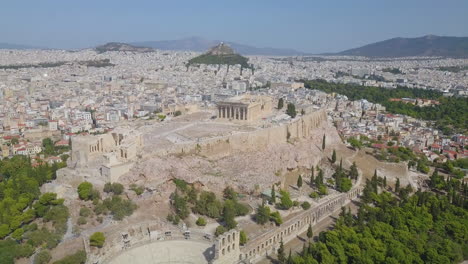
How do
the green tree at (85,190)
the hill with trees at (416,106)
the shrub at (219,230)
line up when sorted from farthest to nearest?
the hill with trees at (416,106) → the green tree at (85,190) → the shrub at (219,230)

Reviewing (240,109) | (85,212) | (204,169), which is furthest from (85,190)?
(240,109)

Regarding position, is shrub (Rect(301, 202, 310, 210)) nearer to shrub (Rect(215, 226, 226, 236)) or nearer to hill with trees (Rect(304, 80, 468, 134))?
shrub (Rect(215, 226, 226, 236))

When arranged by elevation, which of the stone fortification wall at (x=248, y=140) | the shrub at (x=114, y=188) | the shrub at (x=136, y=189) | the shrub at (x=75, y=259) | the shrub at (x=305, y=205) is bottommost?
the shrub at (x=305, y=205)

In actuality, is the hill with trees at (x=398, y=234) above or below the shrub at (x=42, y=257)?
below

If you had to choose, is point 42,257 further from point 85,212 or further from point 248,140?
point 248,140

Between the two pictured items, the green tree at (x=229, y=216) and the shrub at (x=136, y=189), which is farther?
the shrub at (x=136, y=189)

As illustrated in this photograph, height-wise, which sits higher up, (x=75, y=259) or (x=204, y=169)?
(x=204, y=169)

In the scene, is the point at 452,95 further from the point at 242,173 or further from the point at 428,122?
the point at 242,173

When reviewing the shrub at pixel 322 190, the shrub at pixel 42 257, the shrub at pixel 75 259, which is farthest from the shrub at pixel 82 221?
the shrub at pixel 322 190

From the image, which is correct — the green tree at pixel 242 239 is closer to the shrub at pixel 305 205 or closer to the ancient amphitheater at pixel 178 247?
the ancient amphitheater at pixel 178 247

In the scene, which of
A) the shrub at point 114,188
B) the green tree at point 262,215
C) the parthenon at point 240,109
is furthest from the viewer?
the parthenon at point 240,109
